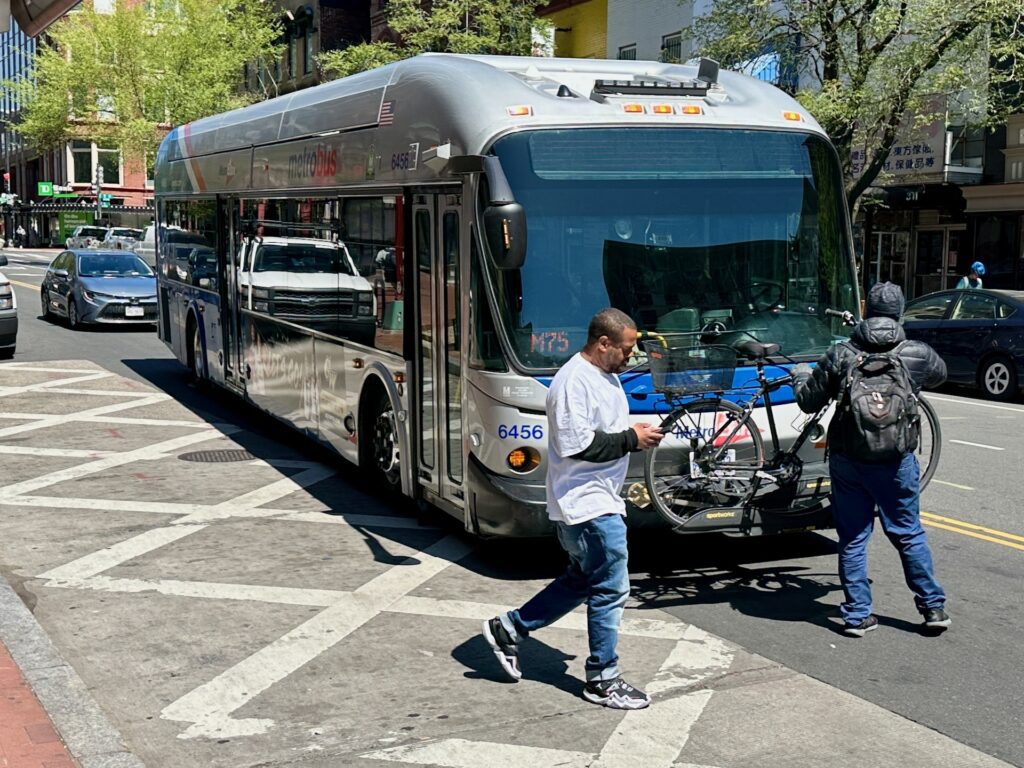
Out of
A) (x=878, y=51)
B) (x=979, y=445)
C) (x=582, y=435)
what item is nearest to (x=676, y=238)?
(x=582, y=435)

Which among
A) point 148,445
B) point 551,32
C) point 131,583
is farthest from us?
point 551,32

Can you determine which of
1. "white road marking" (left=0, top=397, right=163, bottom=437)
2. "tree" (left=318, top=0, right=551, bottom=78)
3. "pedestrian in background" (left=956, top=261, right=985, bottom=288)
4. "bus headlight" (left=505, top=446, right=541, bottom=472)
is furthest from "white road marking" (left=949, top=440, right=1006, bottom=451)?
"tree" (left=318, top=0, right=551, bottom=78)

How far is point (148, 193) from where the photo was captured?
79938mm

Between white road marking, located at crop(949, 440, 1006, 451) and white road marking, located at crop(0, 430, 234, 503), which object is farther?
white road marking, located at crop(949, 440, 1006, 451)

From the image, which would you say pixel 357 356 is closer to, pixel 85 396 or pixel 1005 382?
pixel 85 396

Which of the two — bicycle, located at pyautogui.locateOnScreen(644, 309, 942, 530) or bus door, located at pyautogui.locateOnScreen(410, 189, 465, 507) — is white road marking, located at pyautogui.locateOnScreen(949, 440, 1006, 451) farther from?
bus door, located at pyautogui.locateOnScreen(410, 189, 465, 507)

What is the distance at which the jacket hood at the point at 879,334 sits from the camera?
6.52 m

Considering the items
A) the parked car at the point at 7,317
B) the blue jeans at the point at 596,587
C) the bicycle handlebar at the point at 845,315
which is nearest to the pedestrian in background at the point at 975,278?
the parked car at the point at 7,317

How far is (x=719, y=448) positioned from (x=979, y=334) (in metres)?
11.7

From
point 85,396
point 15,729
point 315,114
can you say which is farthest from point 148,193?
point 15,729

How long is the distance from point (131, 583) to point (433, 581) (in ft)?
5.97

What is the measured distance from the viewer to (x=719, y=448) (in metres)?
7.32

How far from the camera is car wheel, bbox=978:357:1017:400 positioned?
56.1ft

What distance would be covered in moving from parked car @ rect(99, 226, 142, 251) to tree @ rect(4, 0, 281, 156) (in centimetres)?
430
